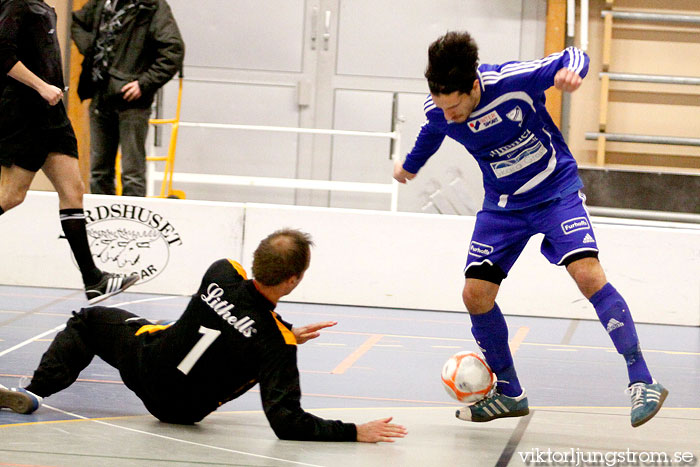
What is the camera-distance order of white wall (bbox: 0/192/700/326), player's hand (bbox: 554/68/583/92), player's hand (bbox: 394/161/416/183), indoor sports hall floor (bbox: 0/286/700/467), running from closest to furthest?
1. indoor sports hall floor (bbox: 0/286/700/467)
2. player's hand (bbox: 554/68/583/92)
3. player's hand (bbox: 394/161/416/183)
4. white wall (bbox: 0/192/700/326)

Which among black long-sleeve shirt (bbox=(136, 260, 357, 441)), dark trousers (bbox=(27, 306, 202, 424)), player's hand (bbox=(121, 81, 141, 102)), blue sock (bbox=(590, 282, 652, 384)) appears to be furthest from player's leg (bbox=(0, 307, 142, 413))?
player's hand (bbox=(121, 81, 141, 102))

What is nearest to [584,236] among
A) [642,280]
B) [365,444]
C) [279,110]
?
[365,444]

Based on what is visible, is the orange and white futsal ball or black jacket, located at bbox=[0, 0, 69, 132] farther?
black jacket, located at bbox=[0, 0, 69, 132]

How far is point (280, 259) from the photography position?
3211 mm

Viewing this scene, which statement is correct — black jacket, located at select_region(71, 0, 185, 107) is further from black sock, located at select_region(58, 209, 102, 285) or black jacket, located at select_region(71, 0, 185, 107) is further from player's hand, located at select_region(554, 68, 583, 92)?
player's hand, located at select_region(554, 68, 583, 92)

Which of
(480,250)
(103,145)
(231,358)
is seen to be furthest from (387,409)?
(103,145)

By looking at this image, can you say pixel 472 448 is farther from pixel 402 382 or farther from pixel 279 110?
pixel 279 110

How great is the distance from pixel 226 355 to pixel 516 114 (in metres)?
1.46

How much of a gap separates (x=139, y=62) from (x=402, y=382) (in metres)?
3.85

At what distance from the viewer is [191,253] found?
715 centimetres

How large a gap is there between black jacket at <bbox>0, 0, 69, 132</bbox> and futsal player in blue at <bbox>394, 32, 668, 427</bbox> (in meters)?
1.89

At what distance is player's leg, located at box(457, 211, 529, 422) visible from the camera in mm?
3826

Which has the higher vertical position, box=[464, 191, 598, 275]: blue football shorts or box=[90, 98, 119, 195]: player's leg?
box=[90, 98, 119, 195]: player's leg

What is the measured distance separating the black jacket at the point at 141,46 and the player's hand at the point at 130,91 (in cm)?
9
